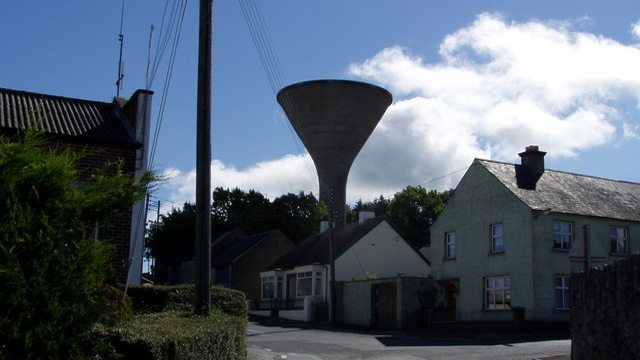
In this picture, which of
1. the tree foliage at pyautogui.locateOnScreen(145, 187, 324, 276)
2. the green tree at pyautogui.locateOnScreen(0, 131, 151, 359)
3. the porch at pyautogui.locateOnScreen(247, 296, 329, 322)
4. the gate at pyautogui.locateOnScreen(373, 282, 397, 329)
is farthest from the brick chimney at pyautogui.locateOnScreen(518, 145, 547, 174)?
the tree foliage at pyautogui.locateOnScreen(145, 187, 324, 276)

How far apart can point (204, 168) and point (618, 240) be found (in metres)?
24.0


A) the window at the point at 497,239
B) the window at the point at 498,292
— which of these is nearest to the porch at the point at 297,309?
the window at the point at 498,292

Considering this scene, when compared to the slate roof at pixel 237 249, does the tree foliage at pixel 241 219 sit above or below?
above

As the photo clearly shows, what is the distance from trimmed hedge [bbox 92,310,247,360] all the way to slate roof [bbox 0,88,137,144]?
701 cm

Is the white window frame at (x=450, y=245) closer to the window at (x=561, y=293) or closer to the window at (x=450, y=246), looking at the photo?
the window at (x=450, y=246)

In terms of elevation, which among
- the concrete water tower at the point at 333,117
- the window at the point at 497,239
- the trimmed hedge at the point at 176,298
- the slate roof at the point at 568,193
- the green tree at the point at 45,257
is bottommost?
the trimmed hedge at the point at 176,298

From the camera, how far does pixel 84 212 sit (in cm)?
709

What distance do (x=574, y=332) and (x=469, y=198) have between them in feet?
60.0

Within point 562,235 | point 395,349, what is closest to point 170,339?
point 395,349

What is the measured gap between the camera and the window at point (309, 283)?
39812 millimetres

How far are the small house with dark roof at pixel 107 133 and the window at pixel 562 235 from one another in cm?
1836

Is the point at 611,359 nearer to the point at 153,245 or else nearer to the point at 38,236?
the point at 38,236

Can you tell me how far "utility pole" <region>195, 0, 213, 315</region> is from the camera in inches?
452

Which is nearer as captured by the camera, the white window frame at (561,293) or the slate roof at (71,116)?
the slate roof at (71,116)
